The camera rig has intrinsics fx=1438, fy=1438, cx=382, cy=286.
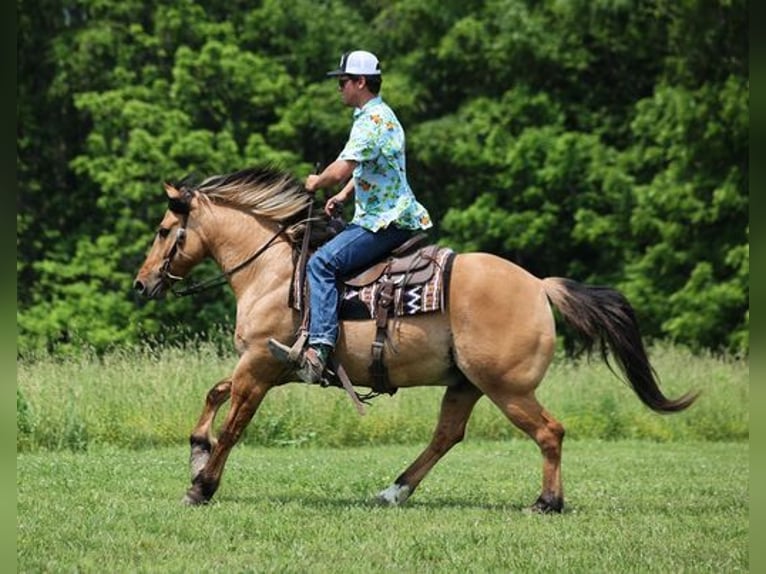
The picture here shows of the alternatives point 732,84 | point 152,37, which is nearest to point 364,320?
point 732,84

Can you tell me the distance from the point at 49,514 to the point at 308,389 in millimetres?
7698

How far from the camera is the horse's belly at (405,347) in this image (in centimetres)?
1011

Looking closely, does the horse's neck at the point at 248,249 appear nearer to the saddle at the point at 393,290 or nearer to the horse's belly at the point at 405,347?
the saddle at the point at 393,290

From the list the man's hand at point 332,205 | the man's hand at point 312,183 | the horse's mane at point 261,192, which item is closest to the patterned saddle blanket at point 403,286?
the man's hand at point 332,205

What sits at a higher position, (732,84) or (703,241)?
(732,84)

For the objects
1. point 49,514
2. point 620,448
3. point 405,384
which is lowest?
point 620,448

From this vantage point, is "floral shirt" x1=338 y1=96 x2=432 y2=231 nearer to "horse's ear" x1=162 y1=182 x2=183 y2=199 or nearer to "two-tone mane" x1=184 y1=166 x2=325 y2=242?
"two-tone mane" x1=184 y1=166 x2=325 y2=242

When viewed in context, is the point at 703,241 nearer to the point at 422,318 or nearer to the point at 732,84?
the point at 732,84

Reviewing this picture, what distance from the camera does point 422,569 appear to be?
757cm

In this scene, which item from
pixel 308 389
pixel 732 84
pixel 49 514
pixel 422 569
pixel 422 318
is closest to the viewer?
pixel 422 569

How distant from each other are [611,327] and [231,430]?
282 centimetres

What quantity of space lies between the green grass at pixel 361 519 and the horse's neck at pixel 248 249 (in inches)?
62.8

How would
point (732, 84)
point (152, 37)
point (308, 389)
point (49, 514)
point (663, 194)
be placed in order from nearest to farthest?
point (49, 514) < point (308, 389) < point (732, 84) < point (663, 194) < point (152, 37)

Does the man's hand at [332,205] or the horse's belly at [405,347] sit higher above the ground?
the man's hand at [332,205]
